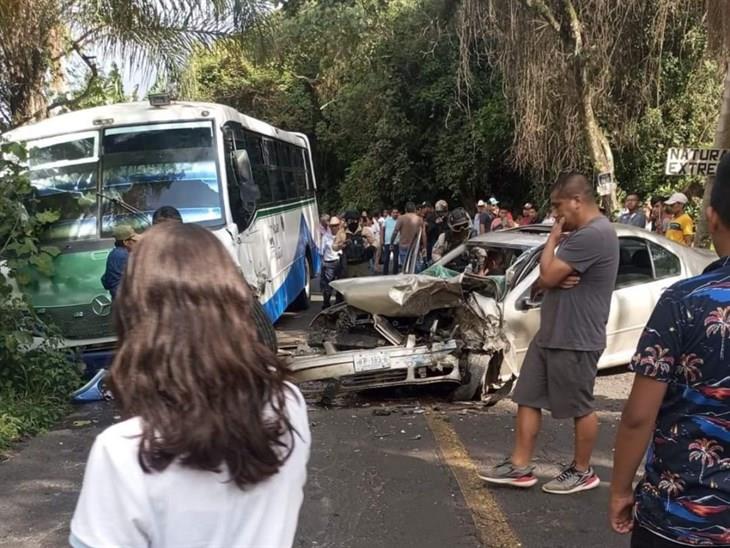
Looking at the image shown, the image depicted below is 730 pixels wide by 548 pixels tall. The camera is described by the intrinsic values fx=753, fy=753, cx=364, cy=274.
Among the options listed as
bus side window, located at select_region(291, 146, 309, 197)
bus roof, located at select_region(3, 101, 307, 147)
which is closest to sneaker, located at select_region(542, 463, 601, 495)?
bus roof, located at select_region(3, 101, 307, 147)

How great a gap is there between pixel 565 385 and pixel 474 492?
922mm

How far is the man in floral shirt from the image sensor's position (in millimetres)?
2012

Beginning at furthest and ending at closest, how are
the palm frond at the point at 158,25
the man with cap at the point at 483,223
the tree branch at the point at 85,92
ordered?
the man with cap at the point at 483,223 → the tree branch at the point at 85,92 → the palm frond at the point at 158,25

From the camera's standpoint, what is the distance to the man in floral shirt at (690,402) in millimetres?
2012

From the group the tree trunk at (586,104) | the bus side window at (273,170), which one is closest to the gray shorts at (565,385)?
the bus side window at (273,170)

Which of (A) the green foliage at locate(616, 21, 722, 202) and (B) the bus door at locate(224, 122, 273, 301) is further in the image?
(A) the green foliage at locate(616, 21, 722, 202)

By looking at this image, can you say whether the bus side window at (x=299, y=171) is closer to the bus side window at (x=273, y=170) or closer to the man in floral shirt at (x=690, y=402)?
the bus side window at (x=273, y=170)

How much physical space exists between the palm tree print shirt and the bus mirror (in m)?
6.46

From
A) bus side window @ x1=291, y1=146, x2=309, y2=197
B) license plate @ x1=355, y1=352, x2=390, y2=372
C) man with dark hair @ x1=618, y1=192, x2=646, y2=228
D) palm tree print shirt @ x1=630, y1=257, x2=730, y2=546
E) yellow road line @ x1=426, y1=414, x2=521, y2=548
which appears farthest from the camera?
bus side window @ x1=291, y1=146, x2=309, y2=197

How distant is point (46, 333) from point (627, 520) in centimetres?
615

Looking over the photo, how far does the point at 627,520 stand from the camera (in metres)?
2.30

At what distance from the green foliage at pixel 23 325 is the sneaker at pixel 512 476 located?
3.96m

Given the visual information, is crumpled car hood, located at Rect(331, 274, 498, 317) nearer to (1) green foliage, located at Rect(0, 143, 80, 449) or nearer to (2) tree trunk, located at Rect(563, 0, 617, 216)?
(1) green foliage, located at Rect(0, 143, 80, 449)

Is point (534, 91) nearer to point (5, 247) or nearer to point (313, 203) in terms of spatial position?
point (313, 203)
